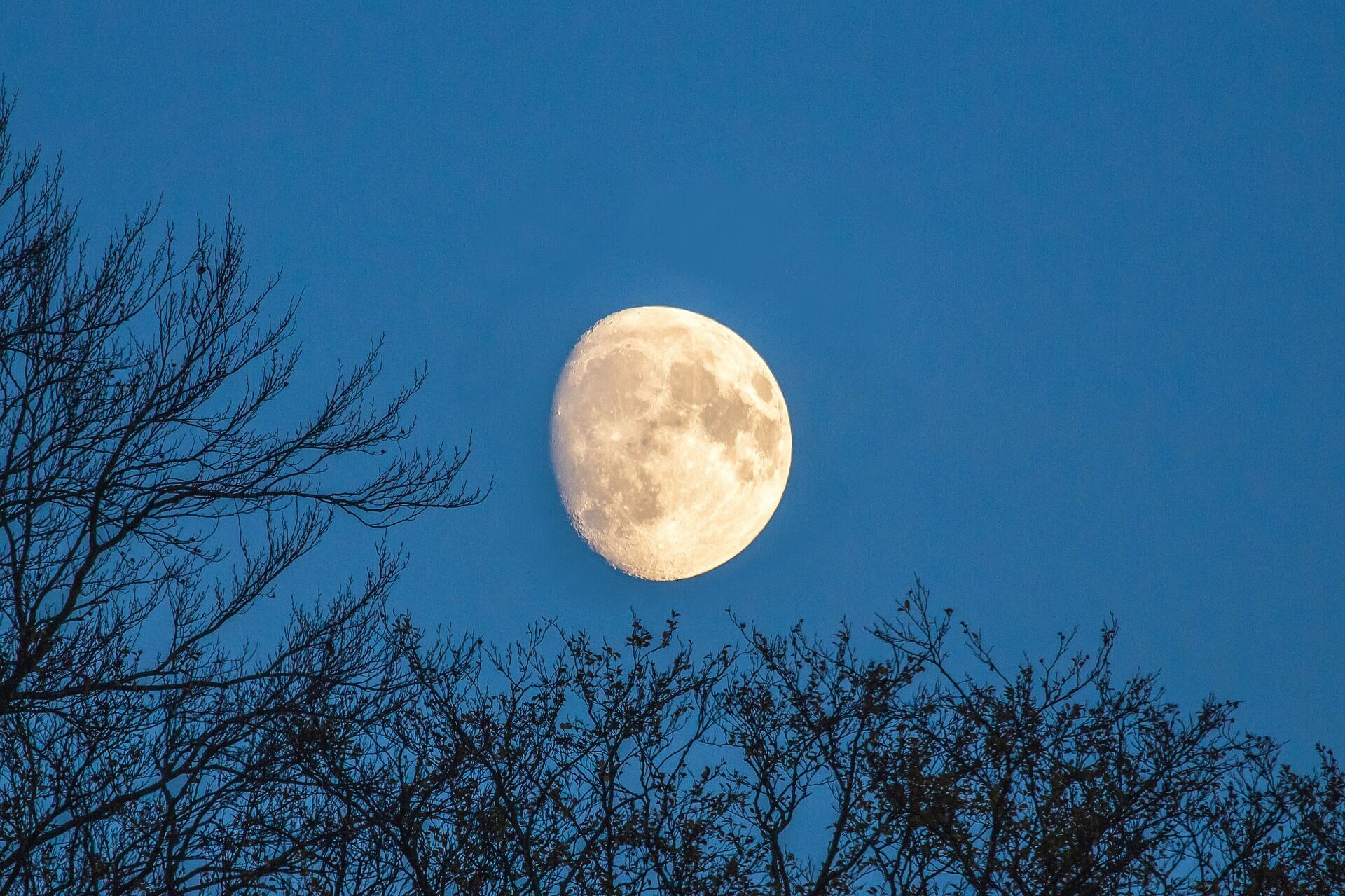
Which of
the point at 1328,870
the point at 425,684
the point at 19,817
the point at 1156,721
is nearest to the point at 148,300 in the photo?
the point at 19,817

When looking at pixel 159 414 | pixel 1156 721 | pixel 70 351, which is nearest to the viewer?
pixel 70 351

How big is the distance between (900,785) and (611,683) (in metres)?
3.58

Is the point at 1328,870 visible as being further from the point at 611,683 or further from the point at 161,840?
the point at 161,840

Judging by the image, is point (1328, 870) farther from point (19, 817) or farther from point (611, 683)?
point (19, 817)

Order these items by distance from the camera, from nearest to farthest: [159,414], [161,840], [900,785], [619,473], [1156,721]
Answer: [159,414] < [161,840] < [900,785] < [1156,721] < [619,473]

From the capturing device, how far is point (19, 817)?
9078mm

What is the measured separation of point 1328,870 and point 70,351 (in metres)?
13.7

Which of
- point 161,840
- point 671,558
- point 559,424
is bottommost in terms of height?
point 161,840

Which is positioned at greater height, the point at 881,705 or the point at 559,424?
the point at 559,424

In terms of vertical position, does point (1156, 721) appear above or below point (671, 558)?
below

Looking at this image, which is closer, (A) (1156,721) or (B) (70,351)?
(B) (70,351)

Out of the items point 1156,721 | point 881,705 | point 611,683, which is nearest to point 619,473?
point 611,683

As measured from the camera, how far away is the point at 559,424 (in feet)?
66.5

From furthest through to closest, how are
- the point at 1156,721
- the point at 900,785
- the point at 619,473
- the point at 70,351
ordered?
the point at 619,473 < the point at 1156,721 < the point at 900,785 < the point at 70,351
